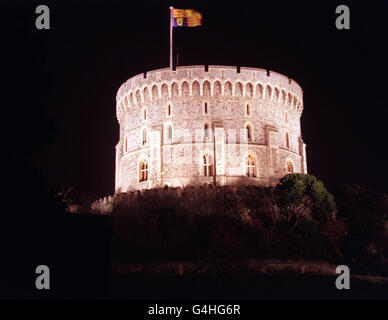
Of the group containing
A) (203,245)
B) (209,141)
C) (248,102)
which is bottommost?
(203,245)

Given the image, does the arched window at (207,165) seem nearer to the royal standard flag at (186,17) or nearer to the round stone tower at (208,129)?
the round stone tower at (208,129)

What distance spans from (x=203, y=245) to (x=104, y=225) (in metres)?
13.6

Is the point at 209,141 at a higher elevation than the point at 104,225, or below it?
higher

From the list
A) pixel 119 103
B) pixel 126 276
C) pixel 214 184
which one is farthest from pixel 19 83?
pixel 119 103

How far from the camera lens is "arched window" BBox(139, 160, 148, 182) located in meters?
44.8

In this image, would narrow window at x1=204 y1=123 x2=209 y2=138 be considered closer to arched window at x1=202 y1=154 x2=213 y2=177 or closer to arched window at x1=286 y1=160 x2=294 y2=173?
arched window at x1=202 y1=154 x2=213 y2=177

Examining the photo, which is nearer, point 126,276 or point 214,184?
point 126,276

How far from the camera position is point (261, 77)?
45.2 metres

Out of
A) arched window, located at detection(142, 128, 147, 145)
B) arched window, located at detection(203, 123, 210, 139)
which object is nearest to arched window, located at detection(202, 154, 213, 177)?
arched window, located at detection(203, 123, 210, 139)

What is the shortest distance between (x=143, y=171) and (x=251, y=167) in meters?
A: 7.70

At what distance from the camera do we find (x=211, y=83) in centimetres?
4412

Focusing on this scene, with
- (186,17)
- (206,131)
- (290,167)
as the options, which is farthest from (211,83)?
(290,167)

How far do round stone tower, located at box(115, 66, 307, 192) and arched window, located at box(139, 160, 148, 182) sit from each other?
0.06 meters
